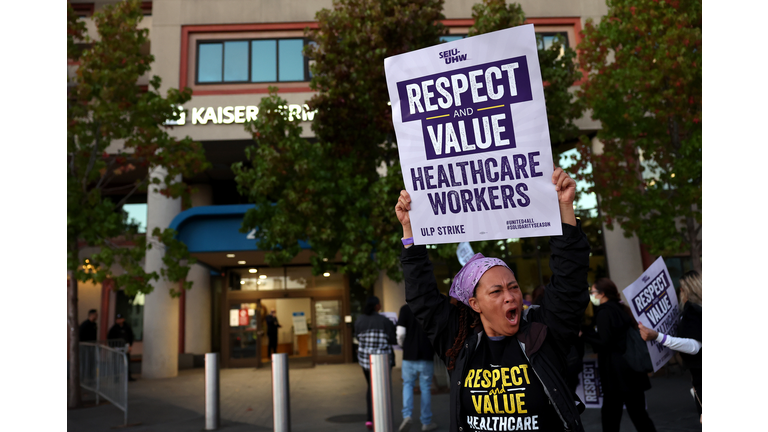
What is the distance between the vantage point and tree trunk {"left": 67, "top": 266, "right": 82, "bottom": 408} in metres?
10.5

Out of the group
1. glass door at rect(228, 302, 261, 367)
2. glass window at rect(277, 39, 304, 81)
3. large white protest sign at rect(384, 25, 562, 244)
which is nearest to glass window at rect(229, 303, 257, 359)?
glass door at rect(228, 302, 261, 367)

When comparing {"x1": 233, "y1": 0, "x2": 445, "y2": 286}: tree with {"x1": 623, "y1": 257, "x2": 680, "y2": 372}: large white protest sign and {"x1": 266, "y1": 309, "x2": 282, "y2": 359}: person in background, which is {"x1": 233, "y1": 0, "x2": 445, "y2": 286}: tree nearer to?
{"x1": 623, "y1": 257, "x2": 680, "y2": 372}: large white protest sign

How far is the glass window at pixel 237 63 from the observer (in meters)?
18.0

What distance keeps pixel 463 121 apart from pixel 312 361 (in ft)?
55.0

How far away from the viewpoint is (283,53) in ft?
59.0

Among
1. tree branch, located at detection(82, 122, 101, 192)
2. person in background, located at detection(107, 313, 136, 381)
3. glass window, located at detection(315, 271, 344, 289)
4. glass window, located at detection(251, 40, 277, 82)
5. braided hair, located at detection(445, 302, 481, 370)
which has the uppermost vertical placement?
Answer: glass window, located at detection(251, 40, 277, 82)

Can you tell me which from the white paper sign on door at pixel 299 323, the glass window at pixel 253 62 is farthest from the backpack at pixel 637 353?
the white paper sign on door at pixel 299 323

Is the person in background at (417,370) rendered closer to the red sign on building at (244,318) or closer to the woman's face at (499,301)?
the woman's face at (499,301)

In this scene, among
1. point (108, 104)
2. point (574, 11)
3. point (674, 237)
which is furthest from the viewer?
point (574, 11)

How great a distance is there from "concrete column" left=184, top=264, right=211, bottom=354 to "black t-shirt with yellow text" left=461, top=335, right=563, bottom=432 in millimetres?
17877

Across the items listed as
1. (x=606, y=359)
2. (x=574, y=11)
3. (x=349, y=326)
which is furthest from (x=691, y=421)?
(x=574, y=11)

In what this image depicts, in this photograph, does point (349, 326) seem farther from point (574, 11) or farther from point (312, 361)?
point (574, 11)

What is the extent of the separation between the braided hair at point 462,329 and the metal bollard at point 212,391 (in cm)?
671

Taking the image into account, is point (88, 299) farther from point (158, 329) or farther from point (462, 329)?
point (462, 329)
